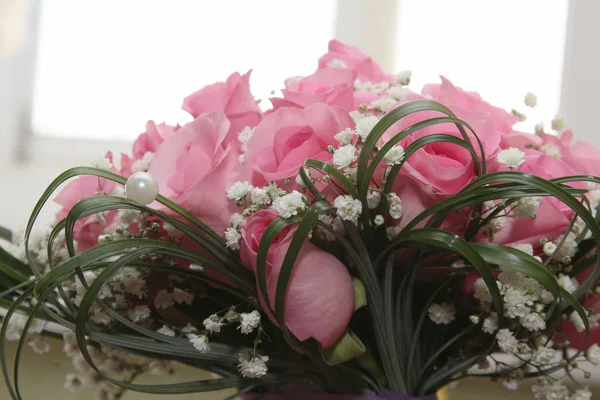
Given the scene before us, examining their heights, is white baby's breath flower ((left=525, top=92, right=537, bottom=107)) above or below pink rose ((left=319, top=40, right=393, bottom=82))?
below

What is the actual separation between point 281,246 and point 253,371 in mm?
102

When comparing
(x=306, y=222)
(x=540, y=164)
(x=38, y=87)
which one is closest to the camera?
(x=306, y=222)

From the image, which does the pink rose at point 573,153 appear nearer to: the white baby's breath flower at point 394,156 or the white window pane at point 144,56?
the white baby's breath flower at point 394,156

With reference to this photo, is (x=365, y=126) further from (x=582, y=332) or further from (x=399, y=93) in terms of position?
(x=582, y=332)

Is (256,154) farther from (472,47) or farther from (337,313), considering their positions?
(472,47)

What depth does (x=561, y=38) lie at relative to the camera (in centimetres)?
94

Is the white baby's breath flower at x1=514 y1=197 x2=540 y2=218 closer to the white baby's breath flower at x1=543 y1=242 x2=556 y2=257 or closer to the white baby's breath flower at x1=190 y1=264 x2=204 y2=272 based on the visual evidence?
the white baby's breath flower at x1=543 y1=242 x2=556 y2=257

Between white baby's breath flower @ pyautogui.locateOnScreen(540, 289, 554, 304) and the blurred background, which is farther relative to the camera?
the blurred background

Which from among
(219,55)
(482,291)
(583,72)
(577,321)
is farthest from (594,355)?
(219,55)

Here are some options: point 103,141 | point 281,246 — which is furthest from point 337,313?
point 103,141

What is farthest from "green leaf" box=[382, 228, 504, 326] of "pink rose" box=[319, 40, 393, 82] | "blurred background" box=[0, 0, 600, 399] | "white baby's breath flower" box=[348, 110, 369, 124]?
"blurred background" box=[0, 0, 600, 399]

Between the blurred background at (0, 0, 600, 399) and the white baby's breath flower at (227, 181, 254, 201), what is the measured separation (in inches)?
20.1

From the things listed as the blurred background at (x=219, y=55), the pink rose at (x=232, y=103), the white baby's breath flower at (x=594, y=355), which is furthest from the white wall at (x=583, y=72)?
the pink rose at (x=232, y=103)

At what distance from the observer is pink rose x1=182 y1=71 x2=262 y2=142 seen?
0.53 m
